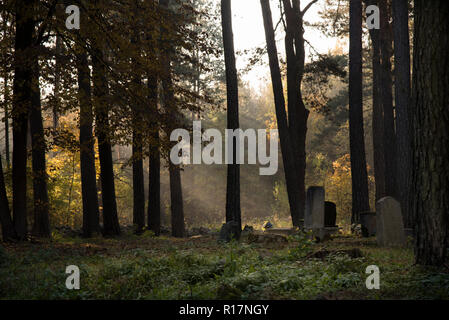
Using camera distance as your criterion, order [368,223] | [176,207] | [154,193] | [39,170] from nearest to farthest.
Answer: [368,223]
[39,170]
[154,193]
[176,207]

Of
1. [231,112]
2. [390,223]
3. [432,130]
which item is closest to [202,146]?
[231,112]

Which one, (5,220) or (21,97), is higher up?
(21,97)

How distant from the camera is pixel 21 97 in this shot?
11672mm

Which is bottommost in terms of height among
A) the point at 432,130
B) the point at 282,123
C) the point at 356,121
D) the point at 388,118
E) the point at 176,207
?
the point at 176,207

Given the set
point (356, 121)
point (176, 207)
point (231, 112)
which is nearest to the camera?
point (231, 112)

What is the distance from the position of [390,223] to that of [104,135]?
823 cm

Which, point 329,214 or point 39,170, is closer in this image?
point 329,214

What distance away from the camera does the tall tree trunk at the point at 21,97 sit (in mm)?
11047

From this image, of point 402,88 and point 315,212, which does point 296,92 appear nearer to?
point 402,88

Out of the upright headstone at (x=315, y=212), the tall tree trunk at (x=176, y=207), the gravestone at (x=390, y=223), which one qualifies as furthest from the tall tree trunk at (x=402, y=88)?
the tall tree trunk at (x=176, y=207)

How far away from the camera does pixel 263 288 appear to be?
5.51 m

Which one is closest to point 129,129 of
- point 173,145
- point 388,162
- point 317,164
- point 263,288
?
point 173,145

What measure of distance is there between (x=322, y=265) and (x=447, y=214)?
181 cm
